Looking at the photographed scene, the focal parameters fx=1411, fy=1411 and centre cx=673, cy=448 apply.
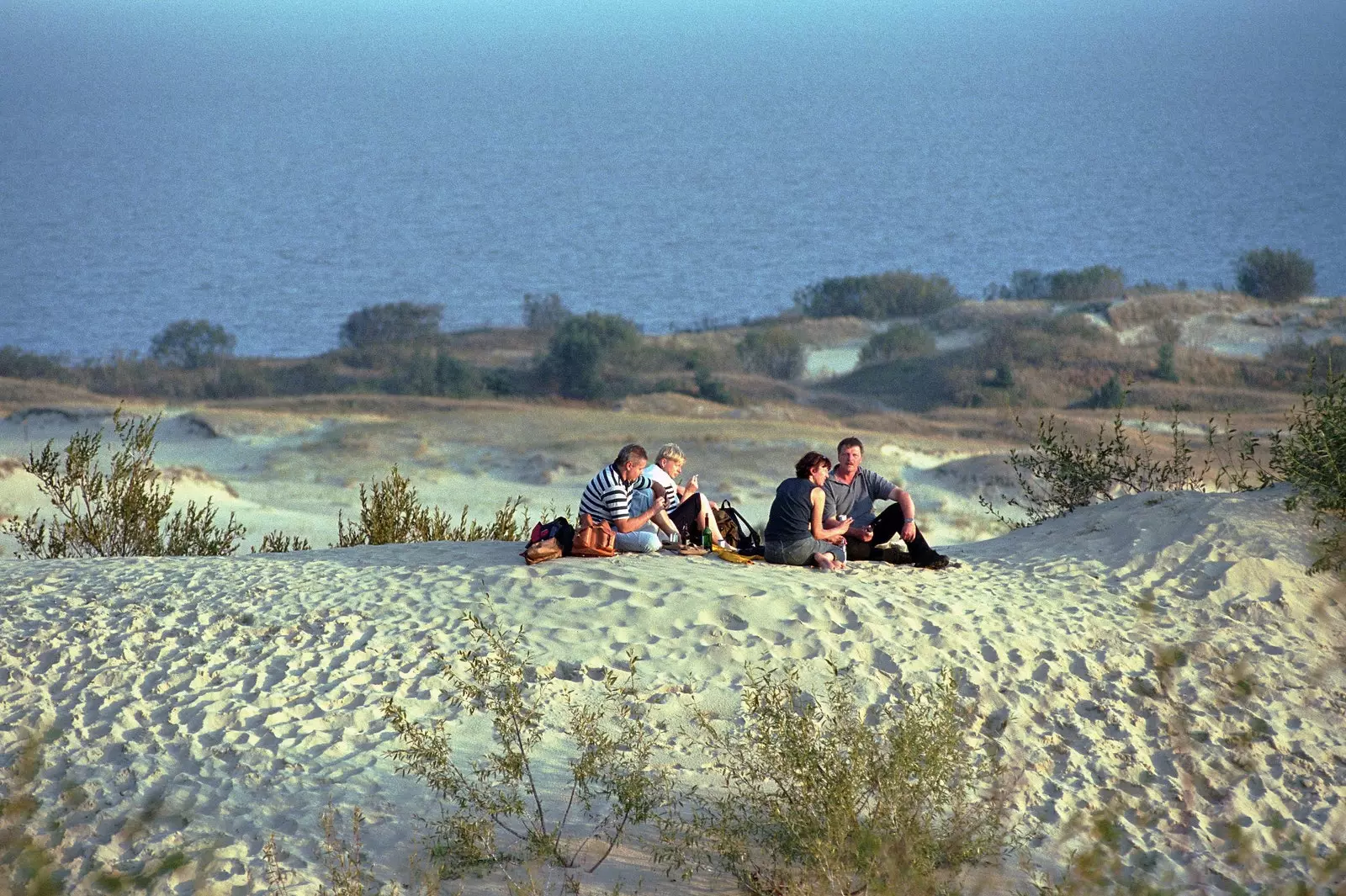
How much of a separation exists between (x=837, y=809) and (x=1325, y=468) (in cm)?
613

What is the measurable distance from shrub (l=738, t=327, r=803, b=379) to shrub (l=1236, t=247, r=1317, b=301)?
785 inches

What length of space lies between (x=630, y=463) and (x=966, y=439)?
19.7 meters

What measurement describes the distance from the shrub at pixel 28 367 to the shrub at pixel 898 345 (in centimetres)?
2545

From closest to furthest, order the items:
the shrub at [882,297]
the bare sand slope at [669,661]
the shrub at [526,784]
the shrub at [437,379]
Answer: the shrub at [526,784] < the bare sand slope at [669,661] < the shrub at [437,379] < the shrub at [882,297]

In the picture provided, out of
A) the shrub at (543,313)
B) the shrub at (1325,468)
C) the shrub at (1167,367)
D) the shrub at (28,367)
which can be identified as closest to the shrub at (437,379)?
the shrub at (28,367)

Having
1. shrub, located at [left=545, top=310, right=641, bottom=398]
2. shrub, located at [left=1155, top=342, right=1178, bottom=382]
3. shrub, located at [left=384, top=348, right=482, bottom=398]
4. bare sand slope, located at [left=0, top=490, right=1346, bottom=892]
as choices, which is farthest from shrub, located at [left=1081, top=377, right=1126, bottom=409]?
bare sand slope, located at [left=0, top=490, right=1346, bottom=892]

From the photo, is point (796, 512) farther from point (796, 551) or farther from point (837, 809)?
point (837, 809)

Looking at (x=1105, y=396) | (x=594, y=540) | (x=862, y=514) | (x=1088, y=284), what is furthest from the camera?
(x=1088, y=284)

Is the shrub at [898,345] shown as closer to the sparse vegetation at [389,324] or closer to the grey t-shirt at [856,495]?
the sparse vegetation at [389,324]

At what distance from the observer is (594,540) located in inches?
392

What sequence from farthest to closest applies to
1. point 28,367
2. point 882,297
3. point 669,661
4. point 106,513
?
point 882,297, point 28,367, point 106,513, point 669,661

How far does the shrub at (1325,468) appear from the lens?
10.1 metres

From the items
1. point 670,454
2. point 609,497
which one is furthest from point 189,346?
point 609,497

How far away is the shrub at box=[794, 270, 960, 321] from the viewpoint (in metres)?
55.6
